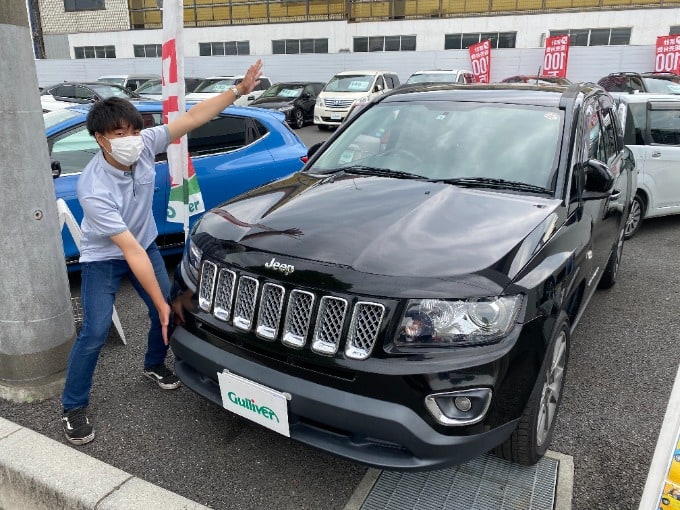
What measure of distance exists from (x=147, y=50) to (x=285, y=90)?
18.3 metres

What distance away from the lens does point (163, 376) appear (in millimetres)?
3393

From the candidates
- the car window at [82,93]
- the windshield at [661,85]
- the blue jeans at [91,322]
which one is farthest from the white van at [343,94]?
the blue jeans at [91,322]

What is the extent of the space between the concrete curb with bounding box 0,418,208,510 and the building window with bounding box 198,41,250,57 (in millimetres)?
30446

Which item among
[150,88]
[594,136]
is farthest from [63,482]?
[150,88]

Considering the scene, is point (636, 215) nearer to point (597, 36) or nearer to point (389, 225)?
point (389, 225)

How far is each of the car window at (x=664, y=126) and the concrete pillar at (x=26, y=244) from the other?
603 centimetres

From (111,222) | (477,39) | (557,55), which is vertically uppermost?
(477,39)

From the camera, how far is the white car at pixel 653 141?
20.7 feet

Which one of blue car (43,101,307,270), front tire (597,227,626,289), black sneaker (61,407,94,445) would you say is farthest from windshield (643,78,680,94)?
black sneaker (61,407,94,445)

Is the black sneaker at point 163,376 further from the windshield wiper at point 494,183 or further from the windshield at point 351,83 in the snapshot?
the windshield at point 351,83

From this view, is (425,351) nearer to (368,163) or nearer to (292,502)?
(292,502)

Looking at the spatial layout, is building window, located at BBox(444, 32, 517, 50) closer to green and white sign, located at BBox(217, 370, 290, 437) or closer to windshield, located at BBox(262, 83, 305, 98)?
windshield, located at BBox(262, 83, 305, 98)

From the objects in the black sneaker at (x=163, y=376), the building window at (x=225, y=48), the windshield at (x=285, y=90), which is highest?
the building window at (x=225, y=48)

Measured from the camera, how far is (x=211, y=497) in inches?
99.7
